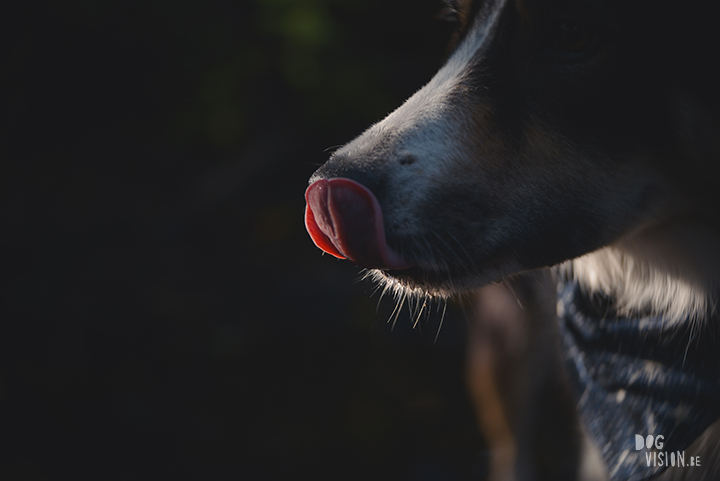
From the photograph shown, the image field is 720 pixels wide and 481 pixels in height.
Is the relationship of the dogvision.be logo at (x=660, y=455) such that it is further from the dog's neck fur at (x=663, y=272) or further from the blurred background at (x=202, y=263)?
the blurred background at (x=202, y=263)

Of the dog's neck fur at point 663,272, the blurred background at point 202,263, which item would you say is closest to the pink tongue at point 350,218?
the dog's neck fur at point 663,272

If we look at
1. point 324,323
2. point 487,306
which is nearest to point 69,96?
point 324,323

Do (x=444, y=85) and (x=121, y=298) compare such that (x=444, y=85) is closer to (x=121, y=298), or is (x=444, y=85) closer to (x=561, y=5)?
(x=561, y=5)

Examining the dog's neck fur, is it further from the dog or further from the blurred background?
the blurred background

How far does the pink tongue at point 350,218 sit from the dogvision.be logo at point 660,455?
0.73 meters

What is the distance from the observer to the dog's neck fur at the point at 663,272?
129 cm

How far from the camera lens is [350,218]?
3.48 feet

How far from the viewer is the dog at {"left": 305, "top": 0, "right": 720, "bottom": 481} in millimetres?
1075

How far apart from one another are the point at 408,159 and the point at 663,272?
69cm

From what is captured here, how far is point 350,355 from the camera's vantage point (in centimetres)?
287

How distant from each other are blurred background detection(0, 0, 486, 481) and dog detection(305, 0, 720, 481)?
1.31m

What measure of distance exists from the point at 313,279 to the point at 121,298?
942 mm

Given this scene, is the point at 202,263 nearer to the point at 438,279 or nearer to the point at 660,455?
the point at 438,279

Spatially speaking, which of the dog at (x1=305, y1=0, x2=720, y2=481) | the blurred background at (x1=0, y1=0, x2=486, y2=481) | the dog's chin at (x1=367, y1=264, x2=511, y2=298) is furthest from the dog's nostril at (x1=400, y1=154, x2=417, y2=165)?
the blurred background at (x1=0, y1=0, x2=486, y2=481)
